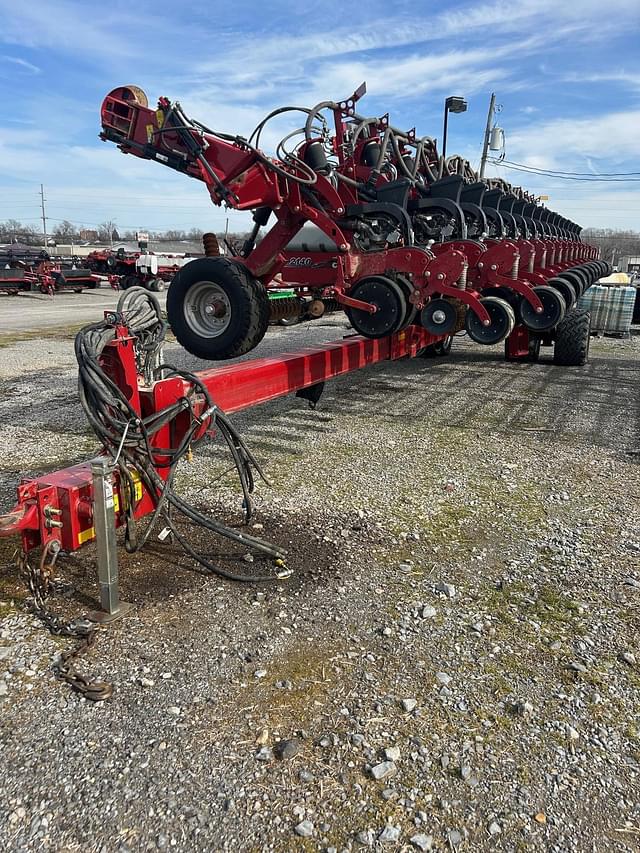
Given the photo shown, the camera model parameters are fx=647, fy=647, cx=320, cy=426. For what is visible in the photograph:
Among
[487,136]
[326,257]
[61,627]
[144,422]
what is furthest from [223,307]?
[487,136]

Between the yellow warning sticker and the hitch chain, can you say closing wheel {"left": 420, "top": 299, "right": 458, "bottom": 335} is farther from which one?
the hitch chain

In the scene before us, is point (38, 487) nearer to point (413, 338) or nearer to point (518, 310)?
point (518, 310)

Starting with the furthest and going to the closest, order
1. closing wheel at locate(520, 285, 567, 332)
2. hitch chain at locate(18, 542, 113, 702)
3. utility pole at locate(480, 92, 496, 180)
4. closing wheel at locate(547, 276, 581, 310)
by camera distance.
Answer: utility pole at locate(480, 92, 496, 180), closing wheel at locate(547, 276, 581, 310), closing wheel at locate(520, 285, 567, 332), hitch chain at locate(18, 542, 113, 702)

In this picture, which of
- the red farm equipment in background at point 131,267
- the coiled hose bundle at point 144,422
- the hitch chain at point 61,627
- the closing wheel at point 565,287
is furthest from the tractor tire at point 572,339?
the red farm equipment in background at point 131,267

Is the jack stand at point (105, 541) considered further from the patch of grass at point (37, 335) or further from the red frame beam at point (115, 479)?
the patch of grass at point (37, 335)

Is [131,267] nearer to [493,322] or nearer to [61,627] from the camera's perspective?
[493,322]

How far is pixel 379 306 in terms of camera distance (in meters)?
5.50

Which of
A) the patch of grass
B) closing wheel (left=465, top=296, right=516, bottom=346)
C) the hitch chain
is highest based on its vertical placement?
closing wheel (left=465, top=296, right=516, bottom=346)

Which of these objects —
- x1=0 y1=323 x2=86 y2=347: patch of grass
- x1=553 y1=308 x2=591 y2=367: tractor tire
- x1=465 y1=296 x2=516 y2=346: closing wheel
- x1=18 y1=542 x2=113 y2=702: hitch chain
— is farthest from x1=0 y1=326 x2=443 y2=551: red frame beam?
x1=0 y1=323 x2=86 y2=347: patch of grass

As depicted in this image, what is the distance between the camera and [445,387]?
8781 mm

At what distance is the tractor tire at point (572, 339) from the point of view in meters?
10.2

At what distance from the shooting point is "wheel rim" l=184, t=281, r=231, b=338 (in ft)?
18.0

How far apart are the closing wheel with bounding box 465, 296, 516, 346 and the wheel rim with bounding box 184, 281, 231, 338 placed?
6.94ft

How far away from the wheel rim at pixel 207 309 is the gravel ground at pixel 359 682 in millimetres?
1219
